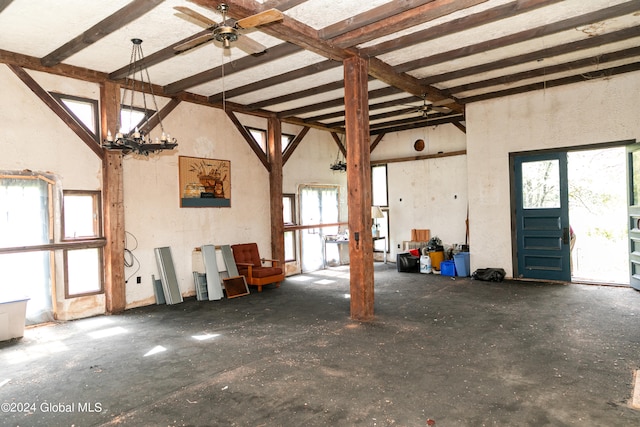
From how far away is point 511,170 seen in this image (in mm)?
7855

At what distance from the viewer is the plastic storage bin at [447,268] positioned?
8578 millimetres

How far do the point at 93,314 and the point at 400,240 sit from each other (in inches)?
292

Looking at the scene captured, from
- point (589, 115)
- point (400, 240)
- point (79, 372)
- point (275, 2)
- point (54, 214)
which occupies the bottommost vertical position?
point (79, 372)

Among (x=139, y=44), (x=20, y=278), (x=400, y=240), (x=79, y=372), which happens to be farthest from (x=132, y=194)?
(x=400, y=240)

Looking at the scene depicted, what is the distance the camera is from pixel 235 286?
23.9 feet

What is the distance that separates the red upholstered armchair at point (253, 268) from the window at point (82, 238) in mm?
2410

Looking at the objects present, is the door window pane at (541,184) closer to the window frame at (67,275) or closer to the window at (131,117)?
the window at (131,117)

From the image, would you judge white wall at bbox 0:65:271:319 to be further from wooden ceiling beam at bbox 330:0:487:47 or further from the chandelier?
wooden ceiling beam at bbox 330:0:487:47

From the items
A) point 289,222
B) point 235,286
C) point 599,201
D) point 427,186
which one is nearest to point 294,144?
point 289,222

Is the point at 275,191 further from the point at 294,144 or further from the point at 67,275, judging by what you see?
the point at 67,275

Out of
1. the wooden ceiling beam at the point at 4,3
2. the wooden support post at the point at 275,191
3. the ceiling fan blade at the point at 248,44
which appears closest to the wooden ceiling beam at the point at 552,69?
the wooden support post at the point at 275,191

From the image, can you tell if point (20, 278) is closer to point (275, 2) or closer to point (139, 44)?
point (139, 44)

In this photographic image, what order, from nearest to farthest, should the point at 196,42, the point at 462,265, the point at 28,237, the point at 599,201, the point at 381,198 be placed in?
the point at 196,42 → the point at 28,237 → the point at 462,265 → the point at 599,201 → the point at 381,198

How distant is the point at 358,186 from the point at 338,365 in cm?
235
